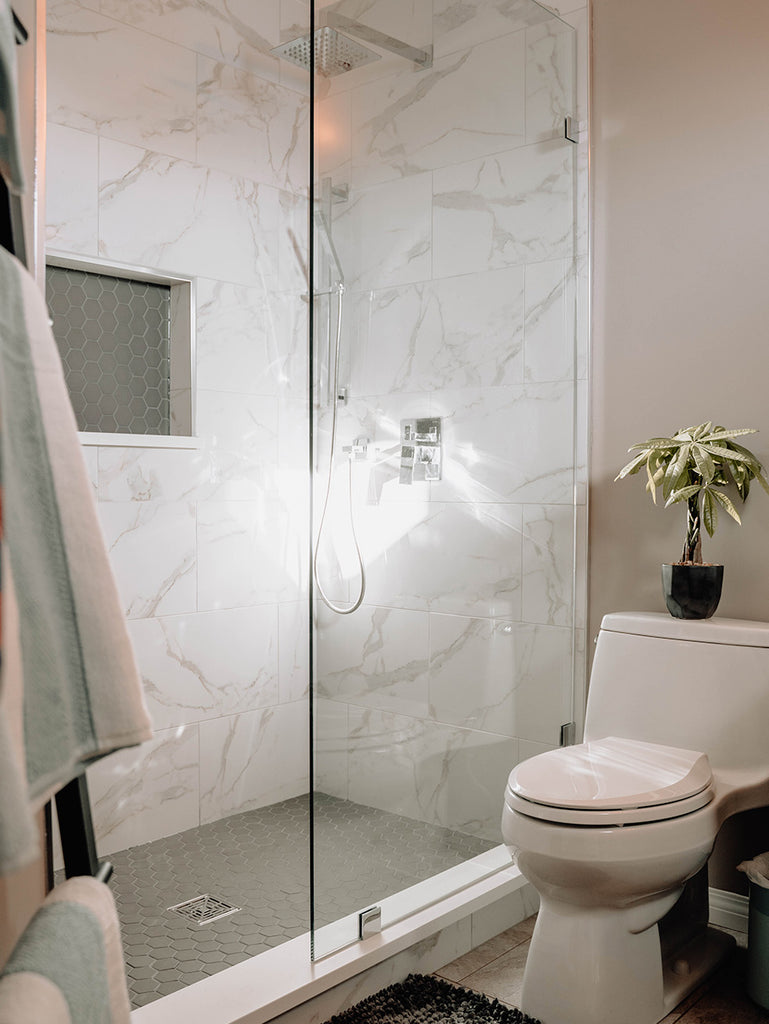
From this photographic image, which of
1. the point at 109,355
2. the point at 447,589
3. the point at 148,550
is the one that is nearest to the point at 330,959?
the point at 447,589

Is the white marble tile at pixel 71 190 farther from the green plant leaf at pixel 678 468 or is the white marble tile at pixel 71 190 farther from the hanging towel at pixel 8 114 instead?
the hanging towel at pixel 8 114

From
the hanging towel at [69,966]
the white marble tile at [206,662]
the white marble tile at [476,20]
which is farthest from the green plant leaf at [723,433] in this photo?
the hanging towel at [69,966]

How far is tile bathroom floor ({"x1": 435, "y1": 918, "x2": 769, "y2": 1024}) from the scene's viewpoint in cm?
189

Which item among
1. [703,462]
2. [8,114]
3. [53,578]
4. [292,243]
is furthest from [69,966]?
[292,243]

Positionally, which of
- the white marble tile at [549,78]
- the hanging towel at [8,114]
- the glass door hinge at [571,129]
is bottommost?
the hanging towel at [8,114]

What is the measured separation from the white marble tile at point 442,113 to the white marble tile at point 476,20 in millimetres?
25

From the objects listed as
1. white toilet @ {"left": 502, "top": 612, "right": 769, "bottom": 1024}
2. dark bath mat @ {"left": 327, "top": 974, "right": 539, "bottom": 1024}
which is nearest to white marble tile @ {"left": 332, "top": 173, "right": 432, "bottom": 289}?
white toilet @ {"left": 502, "top": 612, "right": 769, "bottom": 1024}

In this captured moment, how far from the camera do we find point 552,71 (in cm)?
246

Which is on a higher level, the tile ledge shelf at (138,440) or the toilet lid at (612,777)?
the tile ledge shelf at (138,440)

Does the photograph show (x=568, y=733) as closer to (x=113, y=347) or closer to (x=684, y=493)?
(x=684, y=493)

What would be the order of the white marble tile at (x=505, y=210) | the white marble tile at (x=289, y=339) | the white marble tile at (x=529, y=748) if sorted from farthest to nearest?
the white marble tile at (x=289, y=339), the white marble tile at (x=529, y=748), the white marble tile at (x=505, y=210)

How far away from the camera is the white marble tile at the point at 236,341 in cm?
292

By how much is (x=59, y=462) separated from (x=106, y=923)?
1.50 feet

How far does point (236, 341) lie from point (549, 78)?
127cm
